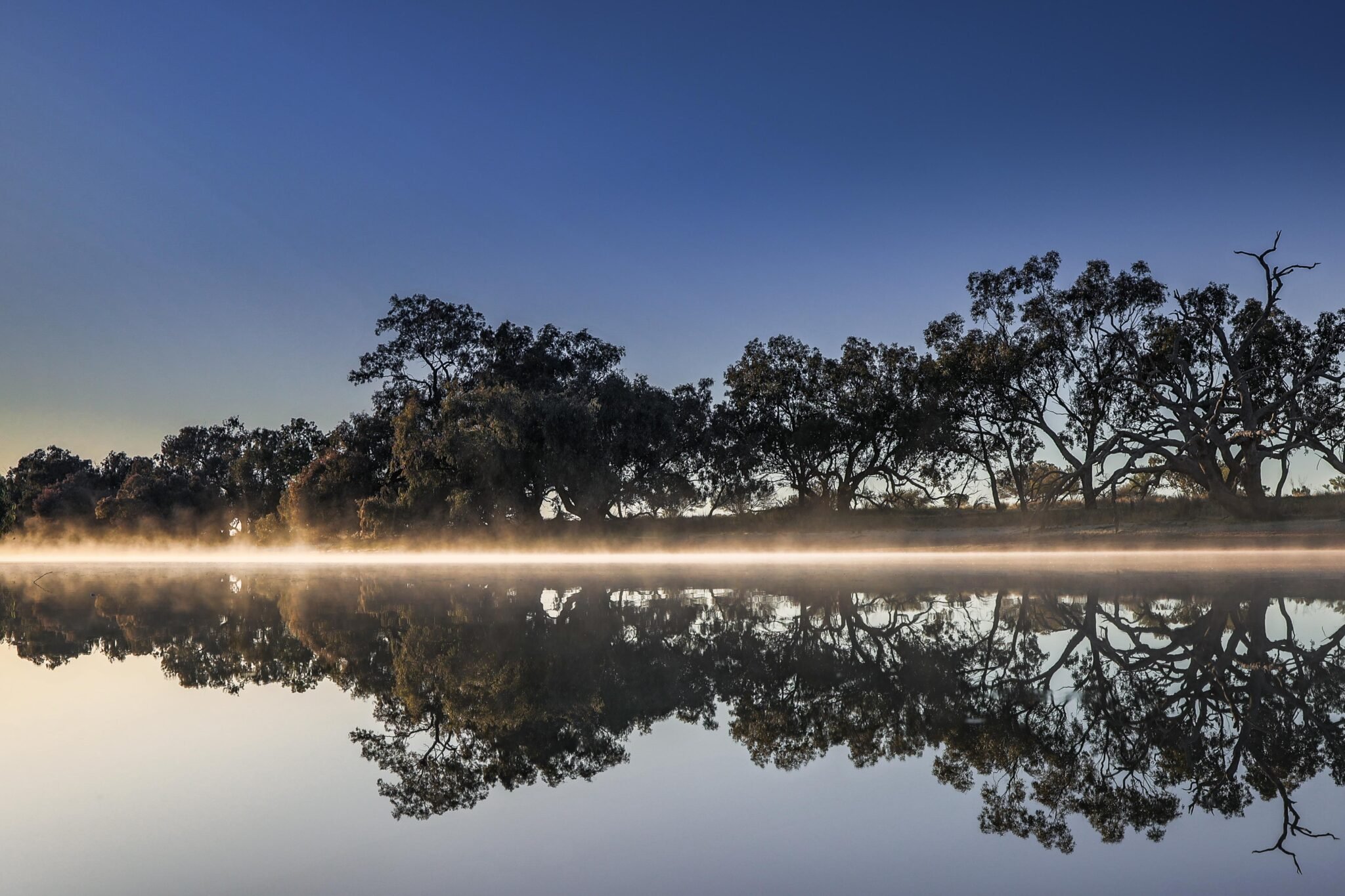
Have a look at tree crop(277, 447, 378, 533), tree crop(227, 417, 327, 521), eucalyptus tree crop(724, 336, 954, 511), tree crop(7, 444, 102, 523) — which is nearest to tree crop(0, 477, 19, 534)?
tree crop(7, 444, 102, 523)

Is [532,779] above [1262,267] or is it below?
below

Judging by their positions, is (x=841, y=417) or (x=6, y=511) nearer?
(x=841, y=417)

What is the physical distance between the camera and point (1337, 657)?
7965 mm

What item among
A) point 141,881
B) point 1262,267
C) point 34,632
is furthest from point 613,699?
point 1262,267

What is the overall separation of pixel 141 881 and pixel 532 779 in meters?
1.83

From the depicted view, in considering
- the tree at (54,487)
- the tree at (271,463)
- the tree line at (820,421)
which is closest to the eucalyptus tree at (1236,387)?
the tree line at (820,421)

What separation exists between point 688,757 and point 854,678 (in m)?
2.51

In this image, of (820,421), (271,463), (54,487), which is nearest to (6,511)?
(54,487)

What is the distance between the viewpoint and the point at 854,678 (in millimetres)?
7508

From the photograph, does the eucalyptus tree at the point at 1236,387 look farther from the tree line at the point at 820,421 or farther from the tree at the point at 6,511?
the tree at the point at 6,511

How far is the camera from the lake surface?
12.5 feet

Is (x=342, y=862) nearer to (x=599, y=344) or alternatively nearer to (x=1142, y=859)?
(x=1142, y=859)

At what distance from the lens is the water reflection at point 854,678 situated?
4844 mm

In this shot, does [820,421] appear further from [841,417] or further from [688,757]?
[688,757]
